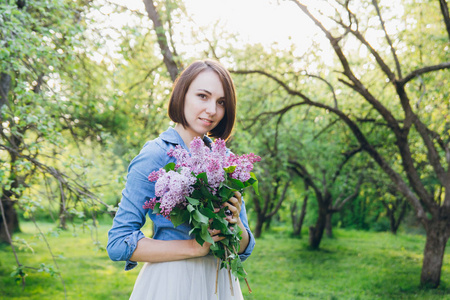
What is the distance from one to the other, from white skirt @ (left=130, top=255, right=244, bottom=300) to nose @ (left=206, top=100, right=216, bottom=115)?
0.61 meters

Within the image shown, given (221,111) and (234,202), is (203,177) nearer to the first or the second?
(234,202)

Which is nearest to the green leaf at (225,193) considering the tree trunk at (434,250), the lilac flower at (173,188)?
the lilac flower at (173,188)

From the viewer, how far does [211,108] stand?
1749mm

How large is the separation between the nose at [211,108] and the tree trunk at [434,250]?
7510mm

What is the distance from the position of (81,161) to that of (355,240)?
1470cm

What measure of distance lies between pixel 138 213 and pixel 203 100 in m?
0.56

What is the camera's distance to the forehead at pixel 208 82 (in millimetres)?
1765

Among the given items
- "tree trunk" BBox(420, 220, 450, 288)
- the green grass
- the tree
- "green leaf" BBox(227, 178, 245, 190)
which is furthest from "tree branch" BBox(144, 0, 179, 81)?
"tree trunk" BBox(420, 220, 450, 288)

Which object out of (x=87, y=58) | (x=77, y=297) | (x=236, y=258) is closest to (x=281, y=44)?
(x=87, y=58)

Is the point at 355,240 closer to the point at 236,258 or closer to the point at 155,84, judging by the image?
the point at 155,84

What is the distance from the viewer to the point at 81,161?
478 centimetres

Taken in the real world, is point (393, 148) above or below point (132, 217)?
above

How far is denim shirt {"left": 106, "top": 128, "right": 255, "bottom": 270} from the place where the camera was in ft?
4.99

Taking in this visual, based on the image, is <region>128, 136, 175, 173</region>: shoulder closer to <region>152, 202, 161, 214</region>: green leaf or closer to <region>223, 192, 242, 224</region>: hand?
<region>152, 202, 161, 214</region>: green leaf
